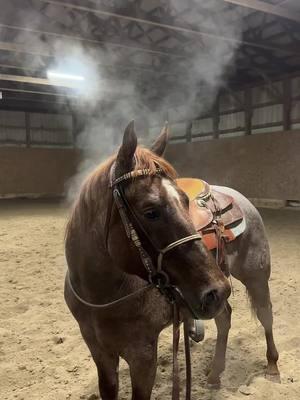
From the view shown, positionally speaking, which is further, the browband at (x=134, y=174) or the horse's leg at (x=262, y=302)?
the horse's leg at (x=262, y=302)

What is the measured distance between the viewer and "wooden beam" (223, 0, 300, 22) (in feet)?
17.8

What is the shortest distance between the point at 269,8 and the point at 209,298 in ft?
19.7

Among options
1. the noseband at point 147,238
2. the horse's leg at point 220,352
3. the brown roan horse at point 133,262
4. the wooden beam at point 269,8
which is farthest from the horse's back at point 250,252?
the wooden beam at point 269,8

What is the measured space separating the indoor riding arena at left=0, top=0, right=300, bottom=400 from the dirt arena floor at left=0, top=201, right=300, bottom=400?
1 cm

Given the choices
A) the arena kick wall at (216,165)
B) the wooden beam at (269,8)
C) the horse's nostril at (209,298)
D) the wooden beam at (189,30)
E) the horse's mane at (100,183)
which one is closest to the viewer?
the horse's nostril at (209,298)

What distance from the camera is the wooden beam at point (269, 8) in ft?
17.8

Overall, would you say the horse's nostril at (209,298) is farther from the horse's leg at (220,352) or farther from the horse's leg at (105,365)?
the horse's leg at (220,352)

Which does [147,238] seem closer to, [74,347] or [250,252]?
[250,252]

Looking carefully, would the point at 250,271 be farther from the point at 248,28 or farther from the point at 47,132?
the point at 47,132

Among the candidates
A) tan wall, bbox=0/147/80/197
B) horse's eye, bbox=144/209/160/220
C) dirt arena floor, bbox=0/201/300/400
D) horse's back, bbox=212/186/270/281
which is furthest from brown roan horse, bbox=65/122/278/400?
tan wall, bbox=0/147/80/197

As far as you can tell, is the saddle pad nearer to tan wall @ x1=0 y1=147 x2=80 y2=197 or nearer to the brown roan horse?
the brown roan horse

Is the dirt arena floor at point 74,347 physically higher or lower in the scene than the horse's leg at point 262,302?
lower

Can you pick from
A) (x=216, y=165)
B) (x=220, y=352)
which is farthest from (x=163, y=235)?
(x=216, y=165)

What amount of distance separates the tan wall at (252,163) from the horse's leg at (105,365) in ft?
28.7
